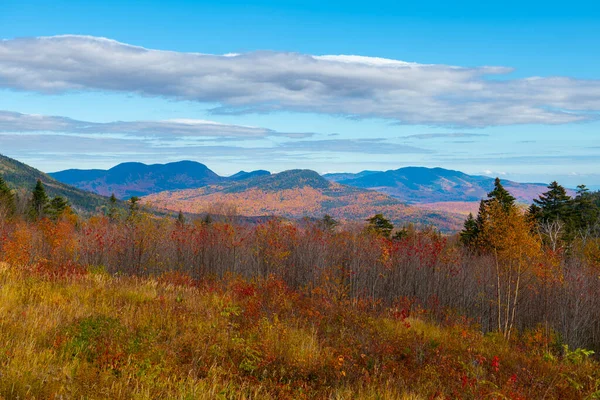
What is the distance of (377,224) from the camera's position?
6309cm

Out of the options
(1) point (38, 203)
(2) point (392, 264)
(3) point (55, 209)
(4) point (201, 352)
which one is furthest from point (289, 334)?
(3) point (55, 209)

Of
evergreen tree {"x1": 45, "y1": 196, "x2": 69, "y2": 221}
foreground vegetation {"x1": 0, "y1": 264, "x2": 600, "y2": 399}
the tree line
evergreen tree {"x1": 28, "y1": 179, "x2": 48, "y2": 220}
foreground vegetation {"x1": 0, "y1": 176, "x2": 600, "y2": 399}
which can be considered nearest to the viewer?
foreground vegetation {"x1": 0, "y1": 264, "x2": 600, "y2": 399}

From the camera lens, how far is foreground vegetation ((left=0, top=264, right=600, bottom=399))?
250 inches

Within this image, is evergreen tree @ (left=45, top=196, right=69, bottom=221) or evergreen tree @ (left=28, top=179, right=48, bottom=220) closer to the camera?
evergreen tree @ (left=28, top=179, right=48, bottom=220)

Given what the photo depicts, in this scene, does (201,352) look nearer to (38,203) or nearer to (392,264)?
(392,264)

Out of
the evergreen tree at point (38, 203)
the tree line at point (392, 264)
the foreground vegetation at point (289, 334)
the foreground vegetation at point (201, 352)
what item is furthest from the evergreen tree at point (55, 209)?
the foreground vegetation at point (201, 352)

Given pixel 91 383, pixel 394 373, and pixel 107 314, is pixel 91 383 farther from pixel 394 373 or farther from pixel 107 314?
pixel 394 373

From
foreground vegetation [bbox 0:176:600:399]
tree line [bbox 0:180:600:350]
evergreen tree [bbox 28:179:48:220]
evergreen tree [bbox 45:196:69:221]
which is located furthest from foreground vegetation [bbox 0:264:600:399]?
evergreen tree [bbox 45:196:69:221]

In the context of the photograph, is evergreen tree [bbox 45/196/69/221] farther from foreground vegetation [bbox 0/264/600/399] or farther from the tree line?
foreground vegetation [bbox 0/264/600/399]

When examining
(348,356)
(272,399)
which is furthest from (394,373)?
(272,399)

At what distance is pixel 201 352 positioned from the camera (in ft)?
28.2

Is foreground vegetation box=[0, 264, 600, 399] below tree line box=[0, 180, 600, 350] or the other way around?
the other way around


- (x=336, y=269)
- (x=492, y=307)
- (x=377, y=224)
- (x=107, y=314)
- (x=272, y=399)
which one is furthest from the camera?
(x=377, y=224)

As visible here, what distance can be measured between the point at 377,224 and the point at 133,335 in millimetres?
56575
